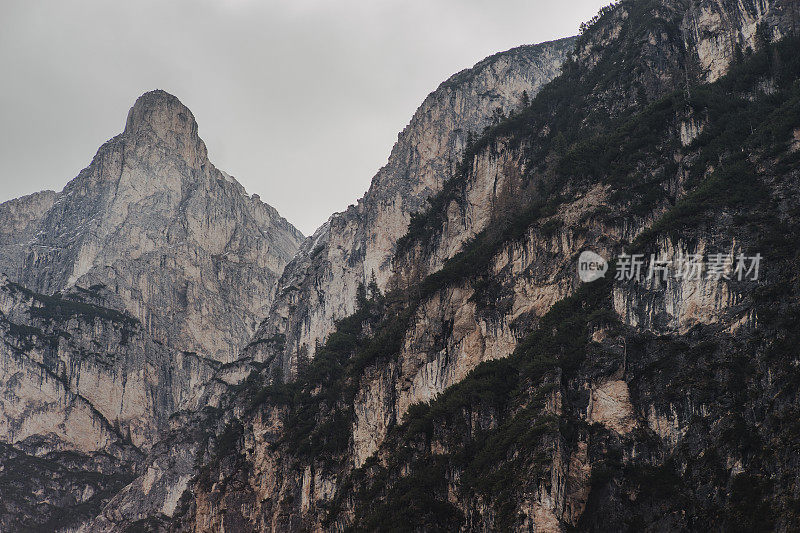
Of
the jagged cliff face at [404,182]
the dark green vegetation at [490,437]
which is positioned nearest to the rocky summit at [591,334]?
the dark green vegetation at [490,437]

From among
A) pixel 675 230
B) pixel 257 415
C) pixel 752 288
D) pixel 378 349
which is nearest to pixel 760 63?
pixel 675 230

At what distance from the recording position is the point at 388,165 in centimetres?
18425

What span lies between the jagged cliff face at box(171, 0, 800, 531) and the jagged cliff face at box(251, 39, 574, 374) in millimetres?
39872

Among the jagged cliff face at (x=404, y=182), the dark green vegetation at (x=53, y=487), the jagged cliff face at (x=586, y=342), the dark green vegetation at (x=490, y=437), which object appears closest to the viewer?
the jagged cliff face at (x=586, y=342)

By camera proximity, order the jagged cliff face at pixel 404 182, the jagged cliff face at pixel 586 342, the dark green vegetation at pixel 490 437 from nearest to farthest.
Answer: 1. the jagged cliff face at pixel 586 342
2. the dark green vegetation at pixel 490 437
3. the jagged cliff face at pixel 404 182

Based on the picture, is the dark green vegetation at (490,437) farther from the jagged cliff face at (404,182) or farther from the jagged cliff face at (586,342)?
the jagged cliff face at (404,182)

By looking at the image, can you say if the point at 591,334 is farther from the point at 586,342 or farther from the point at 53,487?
the point at 53,487

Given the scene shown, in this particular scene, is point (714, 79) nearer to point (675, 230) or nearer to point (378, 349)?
point (675, 230)

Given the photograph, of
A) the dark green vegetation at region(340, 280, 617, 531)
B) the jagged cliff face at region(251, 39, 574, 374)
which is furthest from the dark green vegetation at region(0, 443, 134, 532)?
the dark green vegetation at region(340, 280, 617, 531)

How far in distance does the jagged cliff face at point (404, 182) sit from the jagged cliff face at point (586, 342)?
131 feet

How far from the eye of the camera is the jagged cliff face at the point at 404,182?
16938cm

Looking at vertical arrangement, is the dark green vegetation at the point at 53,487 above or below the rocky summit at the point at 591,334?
below

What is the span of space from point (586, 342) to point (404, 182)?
4080 inches

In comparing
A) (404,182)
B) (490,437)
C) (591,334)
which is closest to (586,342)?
(591,334)
